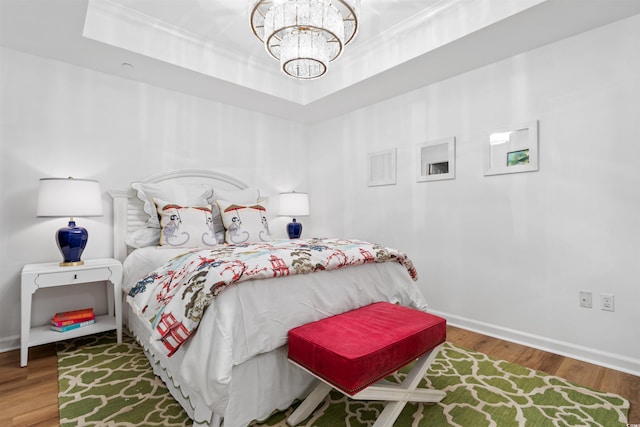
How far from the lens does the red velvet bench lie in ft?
4.26

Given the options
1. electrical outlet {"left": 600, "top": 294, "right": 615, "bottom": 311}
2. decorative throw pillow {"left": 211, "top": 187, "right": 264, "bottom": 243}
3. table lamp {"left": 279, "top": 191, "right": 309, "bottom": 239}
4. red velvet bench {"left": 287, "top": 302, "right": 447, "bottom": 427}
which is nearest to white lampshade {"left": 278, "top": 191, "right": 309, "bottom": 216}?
table lamp {"left": 279, "top": 191, "right": 309, "bottom": 239}

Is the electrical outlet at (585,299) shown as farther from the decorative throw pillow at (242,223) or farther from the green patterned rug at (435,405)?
the decorative throw pillow at (242,223)

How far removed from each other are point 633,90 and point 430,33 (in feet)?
4.59

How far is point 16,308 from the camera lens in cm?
252

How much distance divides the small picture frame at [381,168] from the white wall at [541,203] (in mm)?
84

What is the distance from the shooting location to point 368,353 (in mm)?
1316

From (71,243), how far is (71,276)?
9.6 inches

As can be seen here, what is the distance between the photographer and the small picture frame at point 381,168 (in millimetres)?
3510

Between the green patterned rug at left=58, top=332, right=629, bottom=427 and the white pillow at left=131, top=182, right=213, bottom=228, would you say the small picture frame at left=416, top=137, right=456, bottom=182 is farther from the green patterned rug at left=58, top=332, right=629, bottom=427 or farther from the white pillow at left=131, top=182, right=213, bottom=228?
the white pillow at left=131, top=182, right=213, bottom=228

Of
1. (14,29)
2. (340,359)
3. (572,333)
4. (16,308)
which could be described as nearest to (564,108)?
(572,333)

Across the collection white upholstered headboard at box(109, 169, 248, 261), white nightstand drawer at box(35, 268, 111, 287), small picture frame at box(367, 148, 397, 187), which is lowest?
white nightstand drawer at box(35, 268, 111, 287)

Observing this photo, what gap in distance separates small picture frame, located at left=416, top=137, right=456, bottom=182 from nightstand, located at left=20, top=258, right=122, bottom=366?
2829mm

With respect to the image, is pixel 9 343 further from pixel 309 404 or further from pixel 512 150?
pixel 512 150

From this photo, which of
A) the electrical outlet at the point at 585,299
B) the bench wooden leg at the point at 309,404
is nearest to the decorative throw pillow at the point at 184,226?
the bench wooden leg at the point at 309,404
